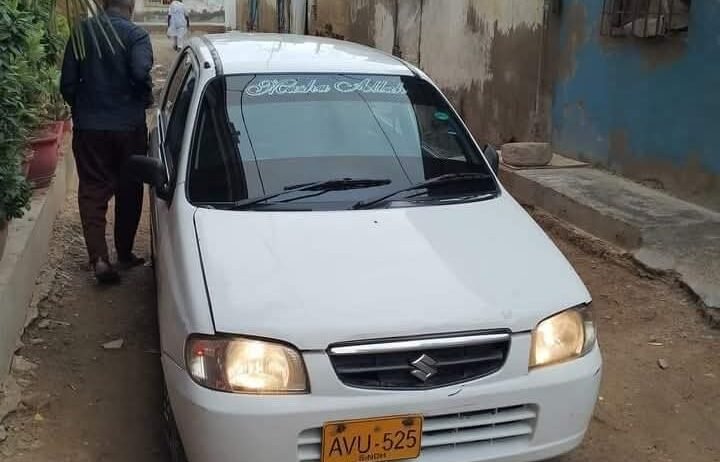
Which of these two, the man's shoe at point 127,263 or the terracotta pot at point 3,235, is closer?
the terracotta pot at point 3,235

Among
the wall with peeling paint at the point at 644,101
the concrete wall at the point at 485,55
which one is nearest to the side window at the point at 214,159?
the wall with peeling paint at the point at 644,101

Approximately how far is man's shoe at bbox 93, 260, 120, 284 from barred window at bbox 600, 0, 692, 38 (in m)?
4.67

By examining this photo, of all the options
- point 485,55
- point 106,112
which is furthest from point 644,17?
point 106,112

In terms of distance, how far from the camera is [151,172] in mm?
3648

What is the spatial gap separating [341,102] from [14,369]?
2.14 metres

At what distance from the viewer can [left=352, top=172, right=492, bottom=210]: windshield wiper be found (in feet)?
11.1

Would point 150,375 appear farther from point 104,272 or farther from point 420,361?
point 420,361

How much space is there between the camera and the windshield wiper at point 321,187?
10.9 ft

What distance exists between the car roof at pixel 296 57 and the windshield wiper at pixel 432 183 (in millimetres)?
774

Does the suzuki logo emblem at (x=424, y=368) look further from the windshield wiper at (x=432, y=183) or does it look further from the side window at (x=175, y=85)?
the side window at (x=175, y=85)

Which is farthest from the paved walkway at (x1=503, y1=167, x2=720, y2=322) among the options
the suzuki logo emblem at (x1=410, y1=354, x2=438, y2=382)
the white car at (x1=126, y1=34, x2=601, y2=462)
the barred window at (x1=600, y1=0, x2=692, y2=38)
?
the suzuki logo emblem at (x1=410, y1=354, x2=438, y2=382)

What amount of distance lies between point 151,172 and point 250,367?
4.69 feet

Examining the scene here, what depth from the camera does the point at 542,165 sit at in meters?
7.69

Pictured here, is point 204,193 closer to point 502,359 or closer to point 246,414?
point 246,414
